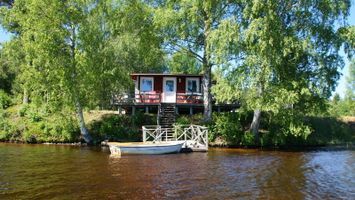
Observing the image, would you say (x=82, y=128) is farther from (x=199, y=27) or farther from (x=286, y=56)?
(x=286, y=56)

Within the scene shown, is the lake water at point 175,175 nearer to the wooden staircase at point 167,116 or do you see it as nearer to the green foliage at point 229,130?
the green foliage at point 229,130

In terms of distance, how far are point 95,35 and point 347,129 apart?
22.6 m

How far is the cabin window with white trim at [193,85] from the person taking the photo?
1387 inches

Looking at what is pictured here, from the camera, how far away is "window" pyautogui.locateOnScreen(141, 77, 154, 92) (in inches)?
1383

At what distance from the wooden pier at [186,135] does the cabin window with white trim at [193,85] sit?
639 cm

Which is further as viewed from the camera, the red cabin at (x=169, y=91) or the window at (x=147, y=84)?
the window at (x=147, y=84)

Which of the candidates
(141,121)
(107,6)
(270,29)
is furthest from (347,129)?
(107,6)

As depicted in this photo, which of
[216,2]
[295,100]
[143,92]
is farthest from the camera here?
[143,92]

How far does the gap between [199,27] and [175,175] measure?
48.4 ft

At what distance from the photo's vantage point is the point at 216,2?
91.2ft

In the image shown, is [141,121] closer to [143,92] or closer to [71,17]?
[143,92]

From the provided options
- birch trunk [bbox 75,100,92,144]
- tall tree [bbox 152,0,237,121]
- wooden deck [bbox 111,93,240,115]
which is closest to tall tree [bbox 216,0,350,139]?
tall tree [bbox 152,0,237,121]

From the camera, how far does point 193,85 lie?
1393 inches

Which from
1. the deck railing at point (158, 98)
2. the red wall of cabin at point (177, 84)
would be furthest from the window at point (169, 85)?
the deck railing at point (158, 98)
